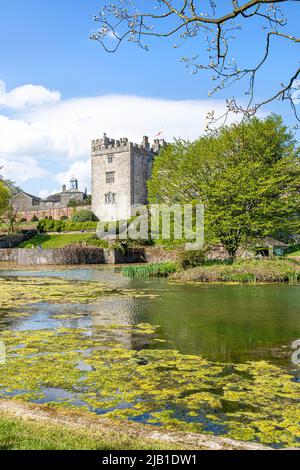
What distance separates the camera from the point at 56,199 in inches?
3895

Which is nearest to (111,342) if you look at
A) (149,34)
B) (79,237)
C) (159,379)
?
(159,379)

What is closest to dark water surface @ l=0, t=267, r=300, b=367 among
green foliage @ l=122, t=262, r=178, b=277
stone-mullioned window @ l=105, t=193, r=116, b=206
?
green foliage @ l=122, t=262, r=178, b=277

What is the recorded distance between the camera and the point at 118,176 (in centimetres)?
6688

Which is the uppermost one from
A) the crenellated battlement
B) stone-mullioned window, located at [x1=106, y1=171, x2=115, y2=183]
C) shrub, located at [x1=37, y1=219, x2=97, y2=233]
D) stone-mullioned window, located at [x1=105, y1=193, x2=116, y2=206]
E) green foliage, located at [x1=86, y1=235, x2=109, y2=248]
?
the crenellated battlement

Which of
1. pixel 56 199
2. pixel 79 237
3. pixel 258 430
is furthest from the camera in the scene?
pixel 56 199

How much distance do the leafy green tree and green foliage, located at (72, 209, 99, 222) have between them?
31.7m

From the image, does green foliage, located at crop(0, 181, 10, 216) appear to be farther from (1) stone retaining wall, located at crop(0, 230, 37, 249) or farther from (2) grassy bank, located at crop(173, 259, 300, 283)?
(2) grassy bank, located at crop(173, 259, 300, 283)

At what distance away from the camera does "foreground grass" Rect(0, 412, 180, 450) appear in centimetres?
468

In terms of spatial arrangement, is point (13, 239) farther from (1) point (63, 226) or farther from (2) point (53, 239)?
(1) point (63, 226)

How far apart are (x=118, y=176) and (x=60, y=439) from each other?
6290 cm

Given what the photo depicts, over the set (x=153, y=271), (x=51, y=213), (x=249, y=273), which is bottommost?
(x=153, y=271)

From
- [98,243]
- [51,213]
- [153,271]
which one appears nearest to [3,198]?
[51,213]
